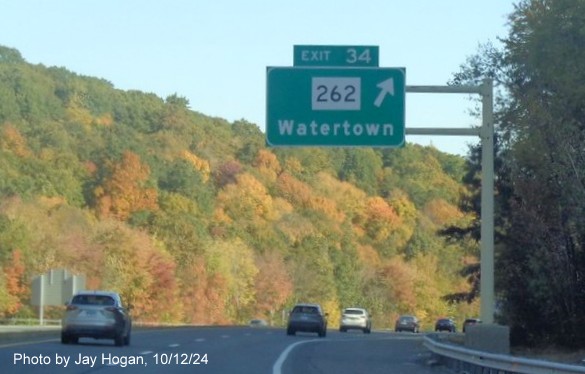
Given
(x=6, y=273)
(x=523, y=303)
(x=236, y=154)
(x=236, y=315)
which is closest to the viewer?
(x=523, y=303)

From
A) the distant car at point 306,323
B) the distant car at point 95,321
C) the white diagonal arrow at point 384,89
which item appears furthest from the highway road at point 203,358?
the distant car at point 306,323

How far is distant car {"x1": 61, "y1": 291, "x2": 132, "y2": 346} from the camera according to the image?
104 feet

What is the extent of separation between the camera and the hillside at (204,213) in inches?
3428

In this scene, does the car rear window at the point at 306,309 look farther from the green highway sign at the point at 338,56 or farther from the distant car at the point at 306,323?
the green highway sign at the point at 338,56

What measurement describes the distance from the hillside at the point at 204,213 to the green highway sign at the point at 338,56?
3799 centimetres

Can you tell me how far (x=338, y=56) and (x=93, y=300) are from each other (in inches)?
418

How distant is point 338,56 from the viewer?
1030 inches

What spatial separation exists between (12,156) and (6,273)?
26933 millimetres

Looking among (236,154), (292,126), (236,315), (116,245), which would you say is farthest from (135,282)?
(292,126)

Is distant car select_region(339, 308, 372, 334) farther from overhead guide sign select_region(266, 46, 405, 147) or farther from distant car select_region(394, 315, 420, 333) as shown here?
overhead guide sign select_region(266, 46, 405, 147)

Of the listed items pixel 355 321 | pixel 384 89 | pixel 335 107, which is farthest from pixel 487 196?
pixel 355 321

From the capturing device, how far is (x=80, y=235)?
8575cm

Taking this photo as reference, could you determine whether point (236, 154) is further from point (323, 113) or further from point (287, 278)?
point (323, 113)

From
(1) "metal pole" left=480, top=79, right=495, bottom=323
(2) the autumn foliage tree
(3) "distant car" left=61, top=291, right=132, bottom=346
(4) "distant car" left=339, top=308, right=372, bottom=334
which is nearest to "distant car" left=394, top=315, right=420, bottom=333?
(4) "distant car" left=339, top=308, right=372, bottom=334
